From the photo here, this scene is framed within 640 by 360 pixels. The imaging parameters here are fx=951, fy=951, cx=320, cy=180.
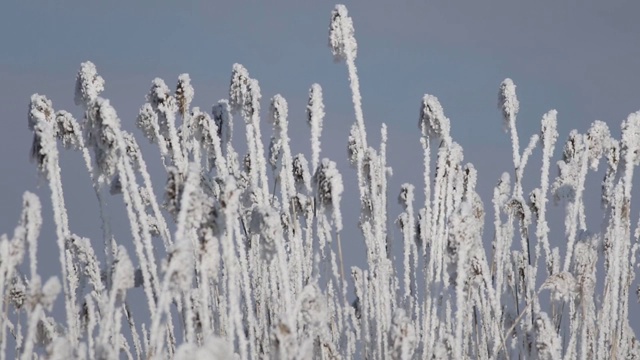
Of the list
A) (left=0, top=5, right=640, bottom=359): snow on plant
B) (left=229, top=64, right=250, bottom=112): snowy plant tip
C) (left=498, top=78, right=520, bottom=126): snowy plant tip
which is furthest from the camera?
(left=498, top=78, right=520, bottom=126): snowy plant tip

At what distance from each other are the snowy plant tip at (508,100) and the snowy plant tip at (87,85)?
1755 millimetres

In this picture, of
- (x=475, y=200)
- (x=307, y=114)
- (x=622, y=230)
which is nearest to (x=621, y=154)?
(x=622, y=230)

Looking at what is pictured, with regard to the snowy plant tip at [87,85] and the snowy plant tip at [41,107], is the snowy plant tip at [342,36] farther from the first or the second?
the snowy plant tip at [41,107]

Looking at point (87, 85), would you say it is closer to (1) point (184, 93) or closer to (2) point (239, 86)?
(1) point (184, 93)

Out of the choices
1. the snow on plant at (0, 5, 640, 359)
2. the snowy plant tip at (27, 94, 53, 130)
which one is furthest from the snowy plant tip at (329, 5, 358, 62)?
the snowy plant tip at (27, 94, 53, 130)

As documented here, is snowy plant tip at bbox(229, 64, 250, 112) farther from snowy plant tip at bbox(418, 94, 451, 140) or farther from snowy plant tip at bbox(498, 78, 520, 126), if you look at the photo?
snowy plant tip at bbox(498, 78, 520, 126)

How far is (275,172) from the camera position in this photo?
391cm

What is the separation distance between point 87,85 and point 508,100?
5.96 ft

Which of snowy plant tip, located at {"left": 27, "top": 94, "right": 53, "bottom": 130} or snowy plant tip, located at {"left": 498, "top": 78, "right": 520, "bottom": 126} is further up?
snowy plant tip, located at {"left": 498, "top": 78, "right": 520, "bottom": 126}

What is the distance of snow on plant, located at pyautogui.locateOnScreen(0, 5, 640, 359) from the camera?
99.0 inches

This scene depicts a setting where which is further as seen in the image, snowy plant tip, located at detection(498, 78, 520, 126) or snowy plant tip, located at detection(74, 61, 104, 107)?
snowy plant tip, located at detection(498, 78, 520, 126)

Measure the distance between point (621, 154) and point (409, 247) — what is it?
34.3 inches

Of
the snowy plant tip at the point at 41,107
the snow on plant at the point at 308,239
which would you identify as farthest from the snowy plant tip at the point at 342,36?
the snowy plant tip at the point at 41,107

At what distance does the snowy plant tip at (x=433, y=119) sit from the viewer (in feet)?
11.7
